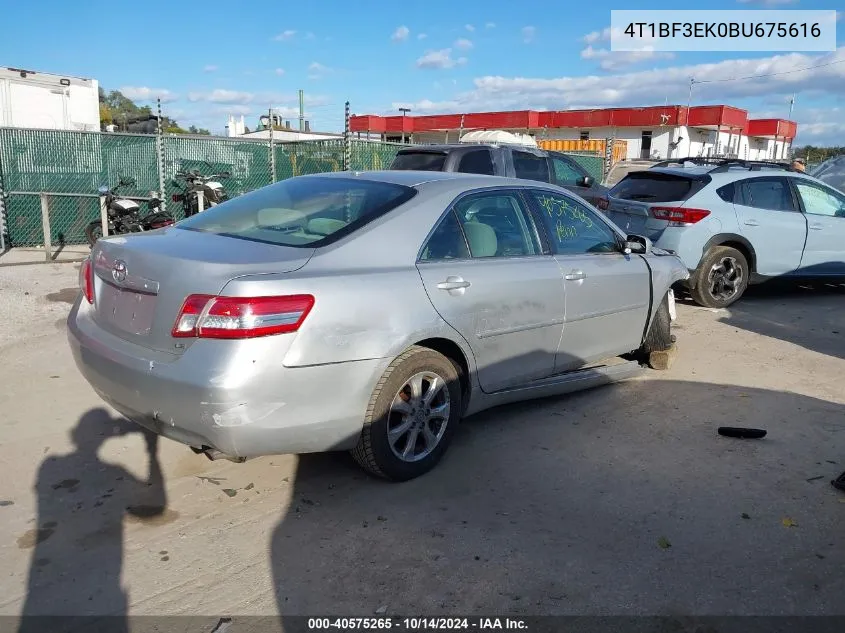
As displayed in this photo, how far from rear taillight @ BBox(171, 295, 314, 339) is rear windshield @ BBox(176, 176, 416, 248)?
513mm

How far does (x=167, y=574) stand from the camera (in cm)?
298

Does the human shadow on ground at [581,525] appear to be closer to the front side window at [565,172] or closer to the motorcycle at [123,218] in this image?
the front side window at [565,172]

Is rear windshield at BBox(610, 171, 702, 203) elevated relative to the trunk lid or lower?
elevated

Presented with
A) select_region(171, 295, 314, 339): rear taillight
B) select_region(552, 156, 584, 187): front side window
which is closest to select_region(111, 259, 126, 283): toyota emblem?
select_region(171, 295, 314, 339): rear taillight

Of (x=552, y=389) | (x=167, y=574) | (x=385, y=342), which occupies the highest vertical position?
(x=385, y=342)

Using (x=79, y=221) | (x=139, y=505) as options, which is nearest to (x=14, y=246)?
(x=79, y=221)

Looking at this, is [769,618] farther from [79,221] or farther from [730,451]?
[79,221]

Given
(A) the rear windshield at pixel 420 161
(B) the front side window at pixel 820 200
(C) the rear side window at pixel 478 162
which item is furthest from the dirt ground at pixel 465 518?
(A) the rear windshield at pixel 420 161

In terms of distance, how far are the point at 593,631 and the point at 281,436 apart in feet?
5.09

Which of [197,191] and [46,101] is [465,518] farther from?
[46,101]

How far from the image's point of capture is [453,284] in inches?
150

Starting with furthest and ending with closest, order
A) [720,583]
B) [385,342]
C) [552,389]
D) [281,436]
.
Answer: [552,389], [385,342], [281,436], [720,583]

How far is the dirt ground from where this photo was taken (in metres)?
2.86

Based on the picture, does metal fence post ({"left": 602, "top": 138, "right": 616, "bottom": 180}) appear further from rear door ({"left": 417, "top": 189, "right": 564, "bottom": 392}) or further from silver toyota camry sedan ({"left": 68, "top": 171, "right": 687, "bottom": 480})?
rear door ({"left": 417, "top": 189, "right": 564, "bottom": 392})
